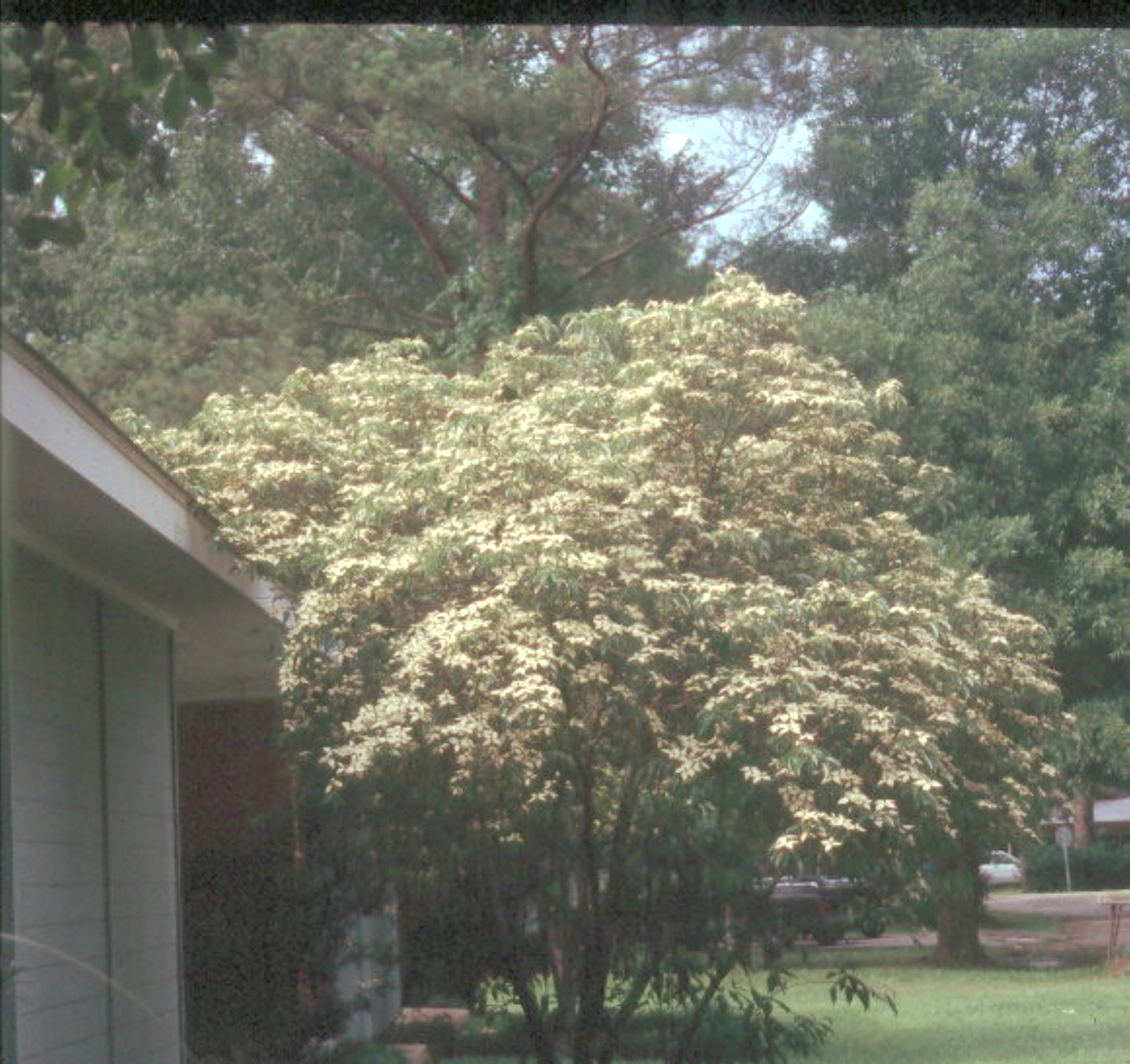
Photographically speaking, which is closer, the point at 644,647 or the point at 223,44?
the point at 223,44

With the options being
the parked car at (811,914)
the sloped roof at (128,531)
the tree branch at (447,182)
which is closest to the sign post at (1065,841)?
the parked car at (811,914)

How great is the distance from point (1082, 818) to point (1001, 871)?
0.33 metres

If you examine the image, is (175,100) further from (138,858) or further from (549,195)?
(138,858)

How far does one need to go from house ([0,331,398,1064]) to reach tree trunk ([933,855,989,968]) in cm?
207

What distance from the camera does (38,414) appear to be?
3.58 m

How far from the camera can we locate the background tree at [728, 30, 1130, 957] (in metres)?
5.48

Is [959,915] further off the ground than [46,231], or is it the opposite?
[46,231]

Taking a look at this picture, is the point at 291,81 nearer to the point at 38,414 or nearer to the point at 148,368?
the point at 148,368

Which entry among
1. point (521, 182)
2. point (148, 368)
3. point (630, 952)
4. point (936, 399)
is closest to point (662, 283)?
point (521, 182)

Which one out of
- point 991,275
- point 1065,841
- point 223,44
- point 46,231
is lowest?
point 1065,841

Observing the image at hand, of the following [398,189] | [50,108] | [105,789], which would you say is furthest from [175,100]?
[105,789]

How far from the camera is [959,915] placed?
511 cm

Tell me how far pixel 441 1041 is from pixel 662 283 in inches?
99.0

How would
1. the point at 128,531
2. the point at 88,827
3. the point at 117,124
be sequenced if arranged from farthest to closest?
the point at 88,827 → the point at 128,531 → the point at 117,124
